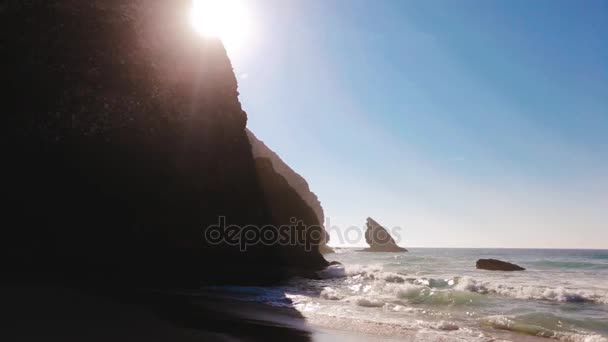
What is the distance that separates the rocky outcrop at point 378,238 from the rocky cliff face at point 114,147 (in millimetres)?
107690

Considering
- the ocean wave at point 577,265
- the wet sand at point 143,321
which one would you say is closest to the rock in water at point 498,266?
the ocean wave at point 577,265

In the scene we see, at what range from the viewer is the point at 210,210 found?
2316cm

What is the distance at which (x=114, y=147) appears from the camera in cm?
1917

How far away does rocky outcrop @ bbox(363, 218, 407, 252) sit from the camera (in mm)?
129000

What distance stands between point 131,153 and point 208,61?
35.0 feet

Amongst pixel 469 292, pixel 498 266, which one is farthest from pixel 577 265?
pixel 469 292

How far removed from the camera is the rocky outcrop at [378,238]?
5079 inches

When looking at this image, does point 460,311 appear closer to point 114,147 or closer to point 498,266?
point 114,147

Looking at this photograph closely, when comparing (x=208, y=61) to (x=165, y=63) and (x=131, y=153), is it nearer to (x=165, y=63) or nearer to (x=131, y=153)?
(x=165, y=63)

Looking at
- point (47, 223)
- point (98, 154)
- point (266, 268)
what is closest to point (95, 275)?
point (47, 223)

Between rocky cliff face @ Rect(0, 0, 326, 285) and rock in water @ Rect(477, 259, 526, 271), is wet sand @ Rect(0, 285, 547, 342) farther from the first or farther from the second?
rock in water @ Rect(477, 259, 526, 271)

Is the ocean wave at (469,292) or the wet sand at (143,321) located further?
the ocean wave at (469,292)

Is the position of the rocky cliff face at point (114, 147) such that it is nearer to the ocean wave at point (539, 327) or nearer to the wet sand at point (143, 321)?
the wet sand at point (143, 321)

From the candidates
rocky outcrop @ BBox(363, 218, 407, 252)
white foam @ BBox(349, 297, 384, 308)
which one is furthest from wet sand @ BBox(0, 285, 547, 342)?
rocky outcrop @ BBox(363, 218, 407, 252)
